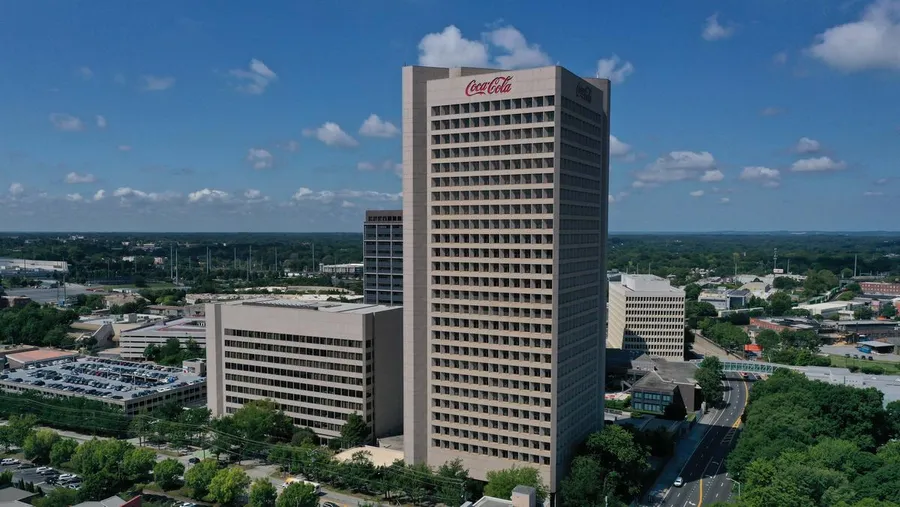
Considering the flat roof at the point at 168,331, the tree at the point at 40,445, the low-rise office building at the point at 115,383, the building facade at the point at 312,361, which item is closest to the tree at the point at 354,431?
the building facade at the point at 312,361

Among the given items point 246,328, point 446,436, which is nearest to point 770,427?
point 446,436

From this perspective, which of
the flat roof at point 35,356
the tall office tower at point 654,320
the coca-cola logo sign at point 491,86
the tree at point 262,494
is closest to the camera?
the tree at point 262,494

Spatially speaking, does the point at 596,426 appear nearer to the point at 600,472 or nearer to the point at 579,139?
the point at 600,472

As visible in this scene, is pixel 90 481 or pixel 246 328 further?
pixel 246 328

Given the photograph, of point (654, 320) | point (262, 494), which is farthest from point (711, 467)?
point (654, 320)


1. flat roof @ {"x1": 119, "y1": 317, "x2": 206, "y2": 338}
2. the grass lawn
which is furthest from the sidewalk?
flat roof @ {"x1": 119, "y1": 317, "x2": 206, "y2": 338}

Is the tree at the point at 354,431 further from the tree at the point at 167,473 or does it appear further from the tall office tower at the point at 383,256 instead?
the tall office tower at the point at 383,256
